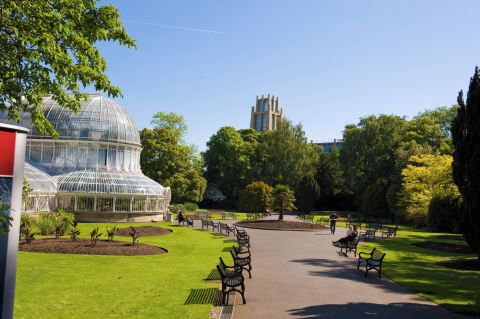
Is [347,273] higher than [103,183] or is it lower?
lower

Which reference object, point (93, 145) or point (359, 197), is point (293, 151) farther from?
point (93, 145)

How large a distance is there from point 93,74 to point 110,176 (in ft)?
91.8

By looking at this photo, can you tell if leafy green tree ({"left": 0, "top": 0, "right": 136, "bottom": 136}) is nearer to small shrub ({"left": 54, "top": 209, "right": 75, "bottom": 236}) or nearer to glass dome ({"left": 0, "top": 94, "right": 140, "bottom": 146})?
small shrub ({"left": 54, "top": 209, "right": 75, "bottom": 236})

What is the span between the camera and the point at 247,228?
31.5m

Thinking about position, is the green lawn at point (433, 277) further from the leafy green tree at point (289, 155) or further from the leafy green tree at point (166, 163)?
the leafy green tree at point (289, 155)

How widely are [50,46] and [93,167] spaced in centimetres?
3095

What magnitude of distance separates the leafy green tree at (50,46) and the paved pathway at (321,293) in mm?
6923

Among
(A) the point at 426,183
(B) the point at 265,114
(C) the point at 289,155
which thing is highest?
(B) the point at 265,114

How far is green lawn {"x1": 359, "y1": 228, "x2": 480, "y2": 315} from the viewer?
419 inches

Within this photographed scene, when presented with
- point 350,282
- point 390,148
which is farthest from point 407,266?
point 390,148

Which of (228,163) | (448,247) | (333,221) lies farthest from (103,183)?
(228,163)

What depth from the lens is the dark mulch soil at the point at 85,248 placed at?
1650 cm

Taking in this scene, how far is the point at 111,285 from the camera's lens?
10969 millimetres

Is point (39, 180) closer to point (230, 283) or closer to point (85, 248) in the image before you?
point (85, 248)
